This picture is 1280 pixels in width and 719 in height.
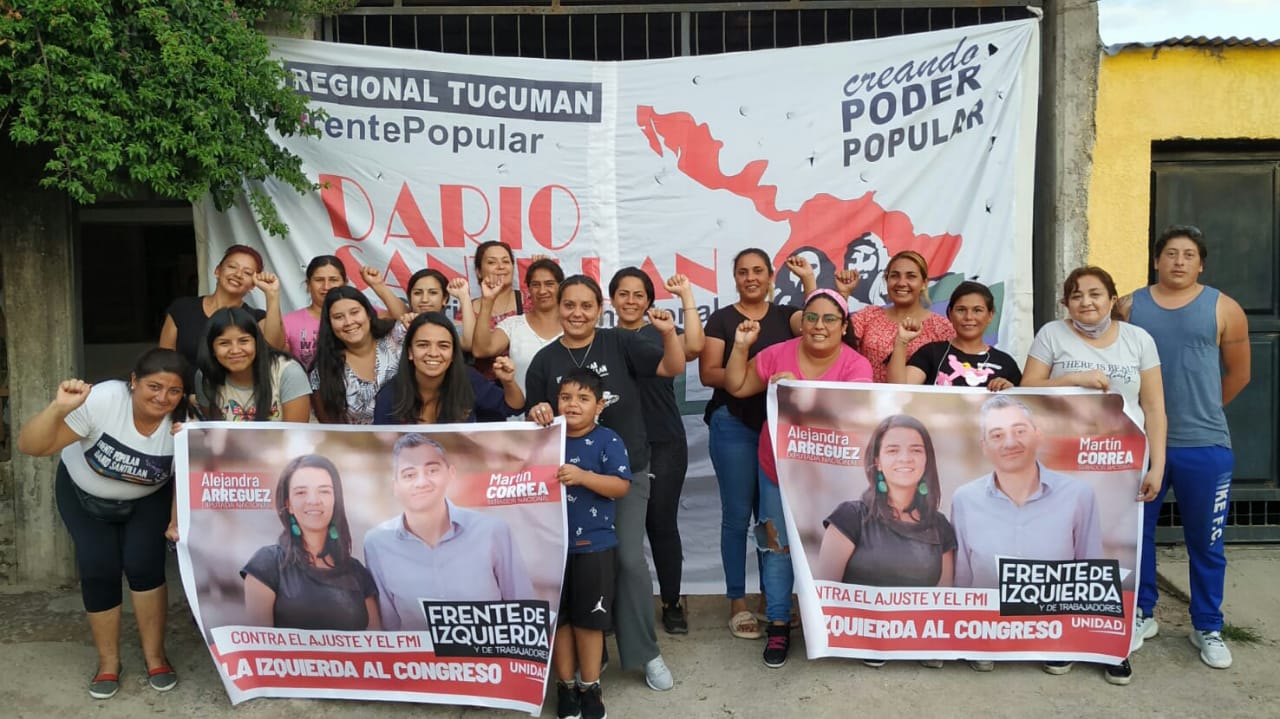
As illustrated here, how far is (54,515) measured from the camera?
5520 millimetres

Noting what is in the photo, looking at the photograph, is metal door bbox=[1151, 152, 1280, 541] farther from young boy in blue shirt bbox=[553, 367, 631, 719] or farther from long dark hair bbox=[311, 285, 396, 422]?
long dark hair bbox=[311, 285, 396, 422]

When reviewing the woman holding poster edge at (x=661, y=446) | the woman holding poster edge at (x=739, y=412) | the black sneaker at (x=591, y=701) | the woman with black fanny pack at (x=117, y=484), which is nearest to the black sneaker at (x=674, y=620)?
the woman holding poster edge at (x=661, y=446)

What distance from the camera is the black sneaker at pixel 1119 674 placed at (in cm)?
397

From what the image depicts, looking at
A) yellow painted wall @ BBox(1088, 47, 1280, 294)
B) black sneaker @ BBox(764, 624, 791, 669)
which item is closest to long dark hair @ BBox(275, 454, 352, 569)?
black sneaker @ BBox(764, 624, 791, 669)

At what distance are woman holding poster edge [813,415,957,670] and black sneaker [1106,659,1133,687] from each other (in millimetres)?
737

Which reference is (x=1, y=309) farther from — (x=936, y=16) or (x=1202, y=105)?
(x=1202, y=105)

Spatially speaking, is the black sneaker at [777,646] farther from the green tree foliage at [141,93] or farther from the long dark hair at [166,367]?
the green tree foliage at [141,93]

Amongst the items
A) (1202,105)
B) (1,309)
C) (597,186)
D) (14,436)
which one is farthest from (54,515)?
(1202,105)

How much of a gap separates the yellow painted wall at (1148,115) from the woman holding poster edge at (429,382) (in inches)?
140

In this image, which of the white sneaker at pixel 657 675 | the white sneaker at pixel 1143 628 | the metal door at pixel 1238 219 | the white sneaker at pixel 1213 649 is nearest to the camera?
the white sneaker at pixel 657 675

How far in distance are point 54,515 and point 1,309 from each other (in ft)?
3.78

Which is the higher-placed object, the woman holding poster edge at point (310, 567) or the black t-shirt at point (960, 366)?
the black t-shirt at point (960, 366)

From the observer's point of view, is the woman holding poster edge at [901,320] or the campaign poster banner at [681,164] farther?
the campaign poster banner at [681,164]

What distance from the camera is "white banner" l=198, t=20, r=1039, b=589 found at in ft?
17.6
